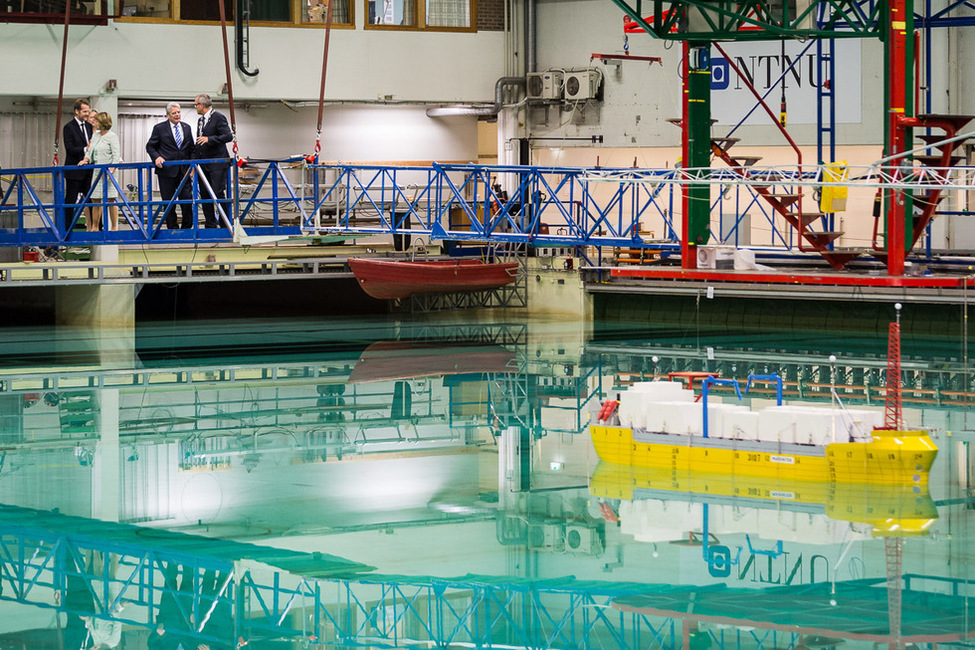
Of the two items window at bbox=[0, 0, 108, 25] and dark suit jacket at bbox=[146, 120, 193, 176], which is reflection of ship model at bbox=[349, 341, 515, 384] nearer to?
dark suit jacket at bbox=[146, 120, 193, 176]

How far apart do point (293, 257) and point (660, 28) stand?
728 cm

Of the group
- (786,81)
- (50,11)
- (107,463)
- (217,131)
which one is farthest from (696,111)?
(107,463)

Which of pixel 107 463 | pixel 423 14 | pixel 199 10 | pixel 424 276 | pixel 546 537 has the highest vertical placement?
pixel 423 14

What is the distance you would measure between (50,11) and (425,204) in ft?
24.2

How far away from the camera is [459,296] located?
23.5m

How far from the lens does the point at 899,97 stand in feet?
60.1

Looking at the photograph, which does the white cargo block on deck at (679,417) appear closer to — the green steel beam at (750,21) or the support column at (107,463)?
the support column at (107,463)

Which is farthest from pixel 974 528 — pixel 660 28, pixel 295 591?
pixel 660 28

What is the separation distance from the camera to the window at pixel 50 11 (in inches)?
849

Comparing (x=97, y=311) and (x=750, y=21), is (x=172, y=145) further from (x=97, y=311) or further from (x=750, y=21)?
(x=750, y=21)

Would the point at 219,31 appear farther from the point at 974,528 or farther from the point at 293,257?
the point at 974,528

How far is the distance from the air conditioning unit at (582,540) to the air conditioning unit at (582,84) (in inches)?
689

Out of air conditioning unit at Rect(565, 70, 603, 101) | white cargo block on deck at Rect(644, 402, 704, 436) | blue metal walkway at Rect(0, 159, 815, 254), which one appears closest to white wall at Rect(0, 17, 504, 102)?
air conditioning unit at Rect(565, 70, 603, 101)

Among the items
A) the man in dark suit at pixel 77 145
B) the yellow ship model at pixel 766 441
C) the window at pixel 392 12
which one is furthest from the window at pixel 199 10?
the yellow ship model at pixel 766 441
